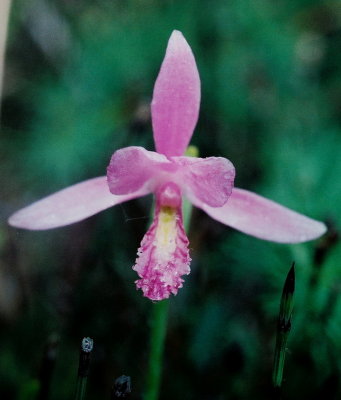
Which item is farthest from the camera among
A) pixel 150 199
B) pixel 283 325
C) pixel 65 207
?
pixel 150 199

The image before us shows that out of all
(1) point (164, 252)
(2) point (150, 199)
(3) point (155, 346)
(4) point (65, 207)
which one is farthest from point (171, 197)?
(2) point (150, 199)

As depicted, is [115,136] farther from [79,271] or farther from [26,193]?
[79,271]

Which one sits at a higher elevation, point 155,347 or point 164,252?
point 164,252

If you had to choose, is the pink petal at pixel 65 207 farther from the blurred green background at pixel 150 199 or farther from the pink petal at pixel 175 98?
the blurred green background at pixel 150 199

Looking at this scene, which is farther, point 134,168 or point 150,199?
point 150,199

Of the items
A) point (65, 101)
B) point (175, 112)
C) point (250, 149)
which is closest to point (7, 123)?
point (65, 101)

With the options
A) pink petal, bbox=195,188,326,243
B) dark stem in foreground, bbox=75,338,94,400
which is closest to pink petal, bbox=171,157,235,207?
pink petal, bbox=195,188,326,243

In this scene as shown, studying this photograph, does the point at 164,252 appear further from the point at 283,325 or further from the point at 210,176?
the point at 283,325
